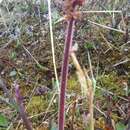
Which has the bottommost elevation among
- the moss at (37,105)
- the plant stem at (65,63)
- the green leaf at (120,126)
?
the green leaf at (120,126)

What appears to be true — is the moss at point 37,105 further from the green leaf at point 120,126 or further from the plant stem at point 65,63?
the plant stem at point 65,63

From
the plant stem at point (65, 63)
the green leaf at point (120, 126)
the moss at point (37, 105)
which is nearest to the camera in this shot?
the plant stem at point (65, 63)

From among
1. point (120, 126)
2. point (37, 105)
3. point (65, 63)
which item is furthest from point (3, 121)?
point (65, 63)

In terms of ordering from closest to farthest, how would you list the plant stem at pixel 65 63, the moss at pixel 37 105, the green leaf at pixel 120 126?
the plant stem at pixel 65 63 < the green leaf at pixel 120 126 < the moss at pixel 37 105

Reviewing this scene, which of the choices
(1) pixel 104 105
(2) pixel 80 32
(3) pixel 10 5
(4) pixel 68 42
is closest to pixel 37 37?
(2) pixel 80 32

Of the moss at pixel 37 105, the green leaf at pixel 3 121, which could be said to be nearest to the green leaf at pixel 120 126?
the moss at pixel 37 105

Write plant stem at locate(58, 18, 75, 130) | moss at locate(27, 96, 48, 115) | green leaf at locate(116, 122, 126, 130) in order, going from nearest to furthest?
plant stem at locate(58, 18, 75, 130) < green leaf at locate(116, 122, 126, 130) < moss at locate(27, 96, 48, 115)

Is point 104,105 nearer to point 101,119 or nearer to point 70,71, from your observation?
point 101,119

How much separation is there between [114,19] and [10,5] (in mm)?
615

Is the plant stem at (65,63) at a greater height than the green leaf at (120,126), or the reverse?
the plant stem at (65,63)

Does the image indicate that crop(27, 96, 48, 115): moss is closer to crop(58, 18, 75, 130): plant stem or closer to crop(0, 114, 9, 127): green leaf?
crop(0, 114, 9, 127): green leaf

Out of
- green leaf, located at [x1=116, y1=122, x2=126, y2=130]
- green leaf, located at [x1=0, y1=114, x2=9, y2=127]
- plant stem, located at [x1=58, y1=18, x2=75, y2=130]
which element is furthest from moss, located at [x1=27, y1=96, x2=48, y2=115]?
plant stem, located at [x1=58, y1=18, x2=75, y2=130]

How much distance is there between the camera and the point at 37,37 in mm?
1761

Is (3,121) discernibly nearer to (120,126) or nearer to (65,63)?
(120,126)
